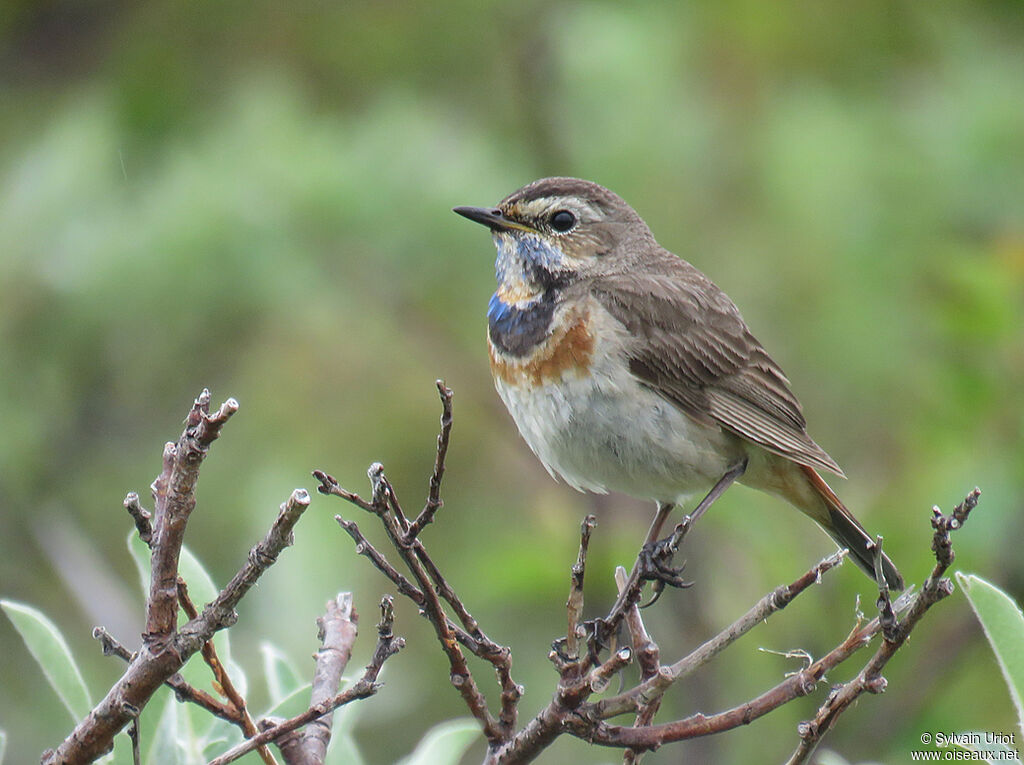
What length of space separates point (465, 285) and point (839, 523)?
265 centimetres

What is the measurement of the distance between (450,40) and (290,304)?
2743 mm

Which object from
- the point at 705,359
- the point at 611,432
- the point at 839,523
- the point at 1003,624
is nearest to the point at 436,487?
the point at 1003,624

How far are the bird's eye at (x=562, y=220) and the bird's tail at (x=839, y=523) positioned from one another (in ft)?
3.67

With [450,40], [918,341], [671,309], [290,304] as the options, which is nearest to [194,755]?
[671,309]

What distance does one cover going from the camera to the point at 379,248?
6.08m

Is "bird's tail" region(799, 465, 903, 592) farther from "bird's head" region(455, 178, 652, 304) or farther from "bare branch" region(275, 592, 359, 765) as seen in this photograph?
"bare branch" region(275, 592, 359, 765)

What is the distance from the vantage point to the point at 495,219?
13.8 ft

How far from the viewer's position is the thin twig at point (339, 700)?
2105 mm

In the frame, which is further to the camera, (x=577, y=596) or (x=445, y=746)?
(x=445, y=746)

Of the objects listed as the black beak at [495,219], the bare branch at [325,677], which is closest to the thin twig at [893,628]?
the bare branch at [325,677]

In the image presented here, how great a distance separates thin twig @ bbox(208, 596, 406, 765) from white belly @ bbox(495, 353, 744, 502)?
155cm

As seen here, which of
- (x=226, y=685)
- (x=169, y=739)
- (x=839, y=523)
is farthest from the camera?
(x=839, y=523)

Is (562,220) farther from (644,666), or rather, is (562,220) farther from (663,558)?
(644,666)

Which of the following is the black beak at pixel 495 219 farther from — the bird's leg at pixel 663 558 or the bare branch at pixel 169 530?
the bare branch at pixel 169 530
